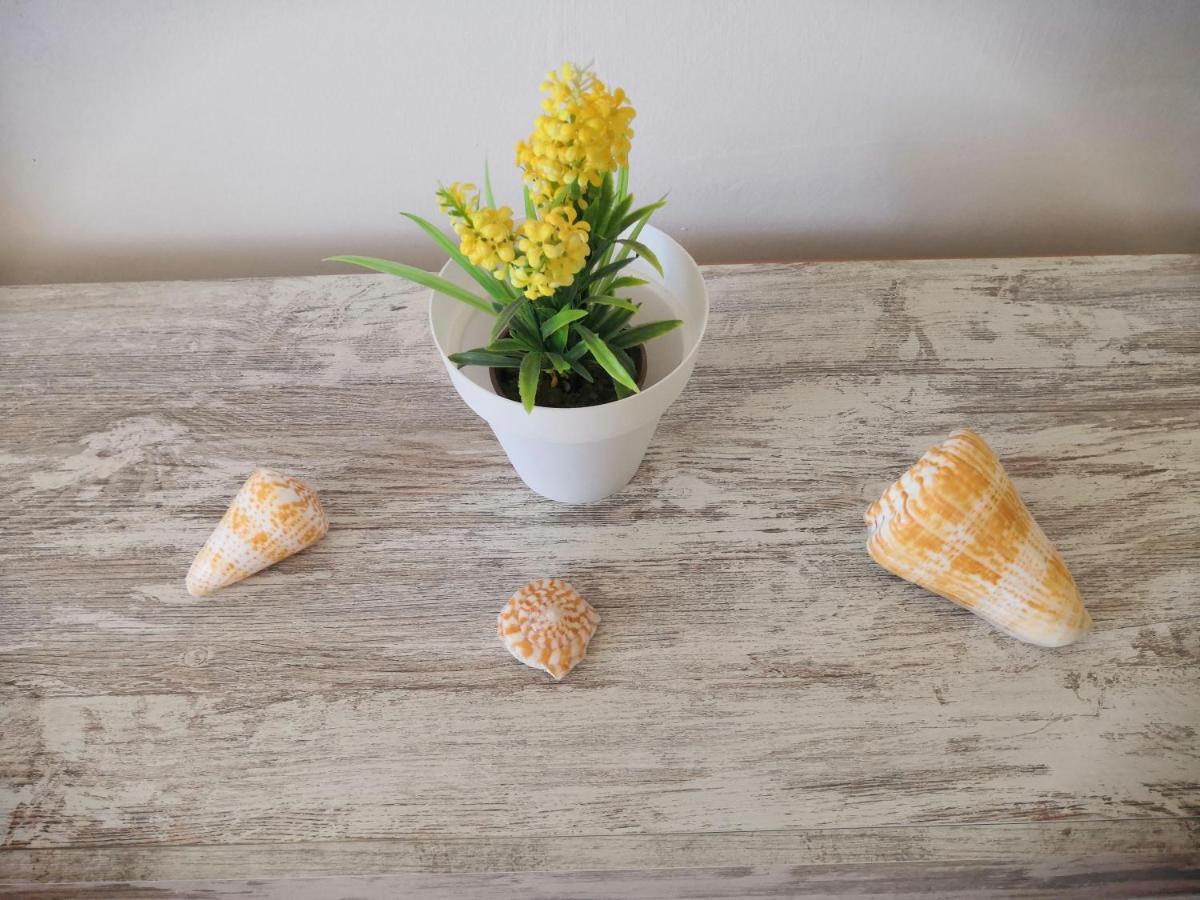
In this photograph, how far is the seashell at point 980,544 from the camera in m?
0.60

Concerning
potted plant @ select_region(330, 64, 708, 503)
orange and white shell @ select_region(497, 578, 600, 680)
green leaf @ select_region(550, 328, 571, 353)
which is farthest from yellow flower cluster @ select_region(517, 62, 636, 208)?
orange and white shell @ select_region(497, 578, 600, 680)

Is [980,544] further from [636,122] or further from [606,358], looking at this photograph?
[636,122]

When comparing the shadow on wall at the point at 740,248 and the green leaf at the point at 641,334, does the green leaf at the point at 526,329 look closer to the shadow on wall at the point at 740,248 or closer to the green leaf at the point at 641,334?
the green leaf at the point at 641,334

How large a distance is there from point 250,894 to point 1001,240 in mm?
952

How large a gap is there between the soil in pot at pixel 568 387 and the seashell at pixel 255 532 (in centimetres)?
19

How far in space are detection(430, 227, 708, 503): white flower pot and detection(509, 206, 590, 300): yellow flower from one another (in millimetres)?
101

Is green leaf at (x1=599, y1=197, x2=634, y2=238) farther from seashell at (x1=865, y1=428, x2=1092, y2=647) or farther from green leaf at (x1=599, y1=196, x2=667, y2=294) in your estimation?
seashell at (x1=865, y1=428, x2=1092, y2=647)

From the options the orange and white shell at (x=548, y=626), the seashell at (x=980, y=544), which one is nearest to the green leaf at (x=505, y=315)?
the orange and white shell at (x=548, y=626)

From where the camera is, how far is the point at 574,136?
47 centimetres

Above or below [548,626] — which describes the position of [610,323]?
above

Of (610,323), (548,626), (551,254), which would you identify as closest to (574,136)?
(551,254)

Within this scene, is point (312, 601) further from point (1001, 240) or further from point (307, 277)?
point (1001, 240)

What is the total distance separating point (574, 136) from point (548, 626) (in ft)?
1.12

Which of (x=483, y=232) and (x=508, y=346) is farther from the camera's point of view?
Result: (x=508, y=346)
